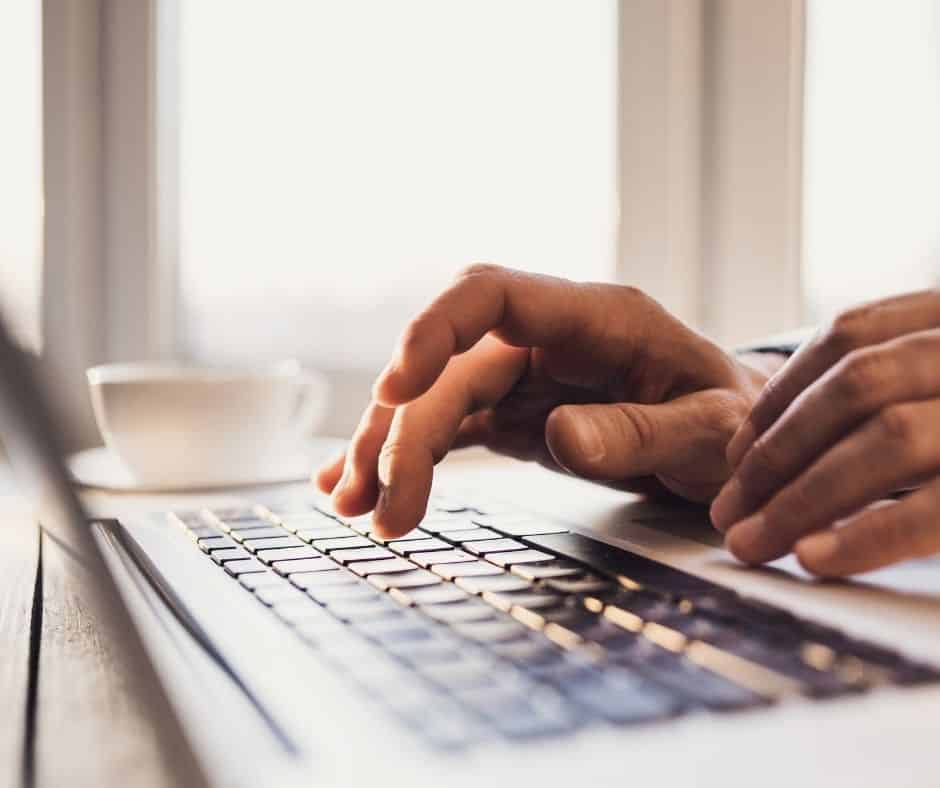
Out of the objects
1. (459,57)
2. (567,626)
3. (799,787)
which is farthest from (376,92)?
(799,787)

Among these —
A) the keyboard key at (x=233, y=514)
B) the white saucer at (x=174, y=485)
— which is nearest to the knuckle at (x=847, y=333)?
the keyboard key at (x=233, y=514)

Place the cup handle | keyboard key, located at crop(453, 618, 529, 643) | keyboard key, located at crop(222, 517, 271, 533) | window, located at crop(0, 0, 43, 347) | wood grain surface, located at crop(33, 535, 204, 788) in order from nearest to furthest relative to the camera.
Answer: wood grain surface, located at crop(33, 535, 204, 788) → keyboard key, located at crop(453, 618, 529, 643) → keyboard key, located at crop(222, 517, 271, 533) → the cup handle → window, located at crop(0, 0, 43, 347)

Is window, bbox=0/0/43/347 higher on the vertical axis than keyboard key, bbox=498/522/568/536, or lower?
higher

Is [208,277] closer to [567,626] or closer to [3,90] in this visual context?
[3,90]

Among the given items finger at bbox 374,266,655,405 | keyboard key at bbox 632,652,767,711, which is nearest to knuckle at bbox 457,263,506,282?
finger at bbox 374,266,655,405

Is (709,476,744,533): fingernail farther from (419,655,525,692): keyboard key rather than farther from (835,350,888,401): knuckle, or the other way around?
(419,655,525,692): keyboard key

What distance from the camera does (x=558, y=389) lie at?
0.68 meters

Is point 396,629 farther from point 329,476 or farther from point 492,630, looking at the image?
point 329,476

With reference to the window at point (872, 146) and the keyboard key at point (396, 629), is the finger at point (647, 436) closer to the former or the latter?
the keyboard key at point (396, 629)

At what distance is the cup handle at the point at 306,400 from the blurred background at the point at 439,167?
315 mm

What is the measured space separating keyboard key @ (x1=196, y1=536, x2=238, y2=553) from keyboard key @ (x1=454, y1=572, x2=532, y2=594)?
0.46 ft

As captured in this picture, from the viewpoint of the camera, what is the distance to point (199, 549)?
482 millimetres

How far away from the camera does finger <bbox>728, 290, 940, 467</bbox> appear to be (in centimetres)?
48

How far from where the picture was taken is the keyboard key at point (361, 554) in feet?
1.45
